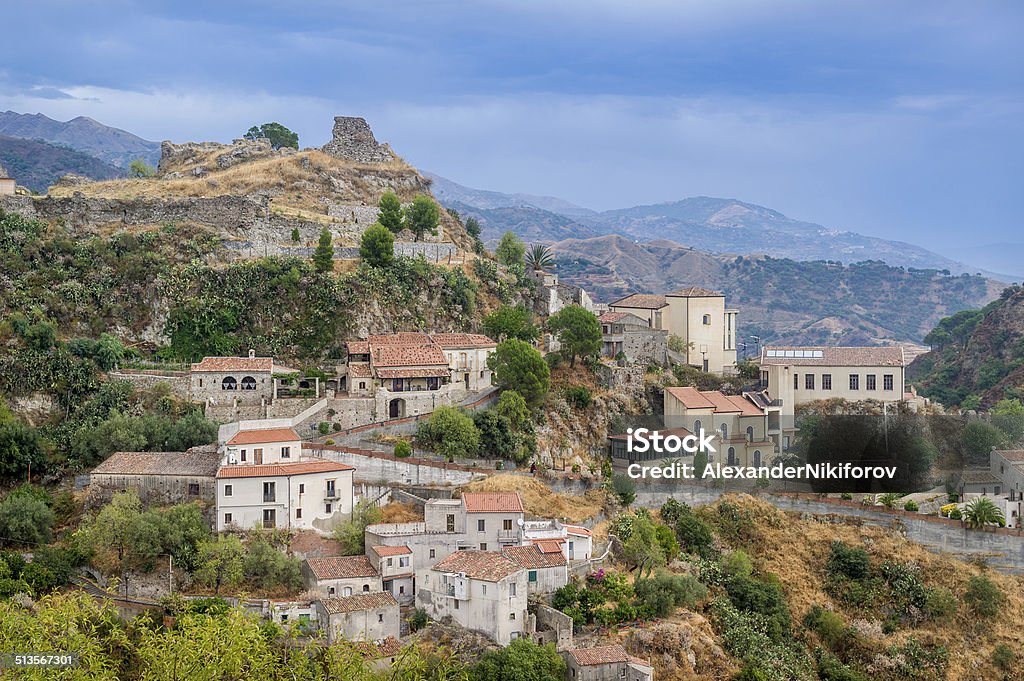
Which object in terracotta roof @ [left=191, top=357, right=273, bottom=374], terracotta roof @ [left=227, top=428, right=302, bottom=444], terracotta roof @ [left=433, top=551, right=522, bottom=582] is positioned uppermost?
terracotta roof @ [left=191, top=357, right=273, bottom=374]

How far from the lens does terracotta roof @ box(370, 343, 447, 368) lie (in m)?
50.9

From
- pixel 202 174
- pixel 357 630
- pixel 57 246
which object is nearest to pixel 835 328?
pixel 202 174

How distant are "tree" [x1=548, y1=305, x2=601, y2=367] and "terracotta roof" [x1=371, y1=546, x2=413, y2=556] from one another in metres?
18.7

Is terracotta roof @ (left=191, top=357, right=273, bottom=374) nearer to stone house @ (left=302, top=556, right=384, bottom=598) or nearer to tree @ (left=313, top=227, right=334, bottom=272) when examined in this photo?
tree @ (left=313, top=227, right=334, bottom=272)

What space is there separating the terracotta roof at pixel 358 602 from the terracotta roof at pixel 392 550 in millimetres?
1794

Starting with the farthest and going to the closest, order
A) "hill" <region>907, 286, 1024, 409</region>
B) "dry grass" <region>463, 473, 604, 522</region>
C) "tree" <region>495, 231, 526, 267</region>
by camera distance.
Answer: "hill" <region>907, 286, 1024, 409</region> < "tree" <region>495, 231, 526, 267</region> < "dry grass" <region>463, 473, 604, 522</region>

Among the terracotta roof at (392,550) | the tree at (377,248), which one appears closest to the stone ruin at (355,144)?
→ the tree at (377,248)

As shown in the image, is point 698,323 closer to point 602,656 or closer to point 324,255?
point 324,255

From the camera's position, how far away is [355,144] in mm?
76750

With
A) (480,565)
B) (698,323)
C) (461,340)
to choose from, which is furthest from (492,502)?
(698,323)

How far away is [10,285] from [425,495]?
73.9 feet

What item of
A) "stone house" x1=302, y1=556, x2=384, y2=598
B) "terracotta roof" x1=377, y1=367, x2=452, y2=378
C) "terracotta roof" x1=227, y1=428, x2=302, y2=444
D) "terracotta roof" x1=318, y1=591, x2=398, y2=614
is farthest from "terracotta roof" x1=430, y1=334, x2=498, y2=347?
"terracotta roof" x1=318, y1=591, x2=398, y2=614

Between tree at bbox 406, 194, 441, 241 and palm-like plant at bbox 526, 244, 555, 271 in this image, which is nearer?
tree at bbox 406, 194, 441, 241

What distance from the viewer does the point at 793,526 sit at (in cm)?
4994
